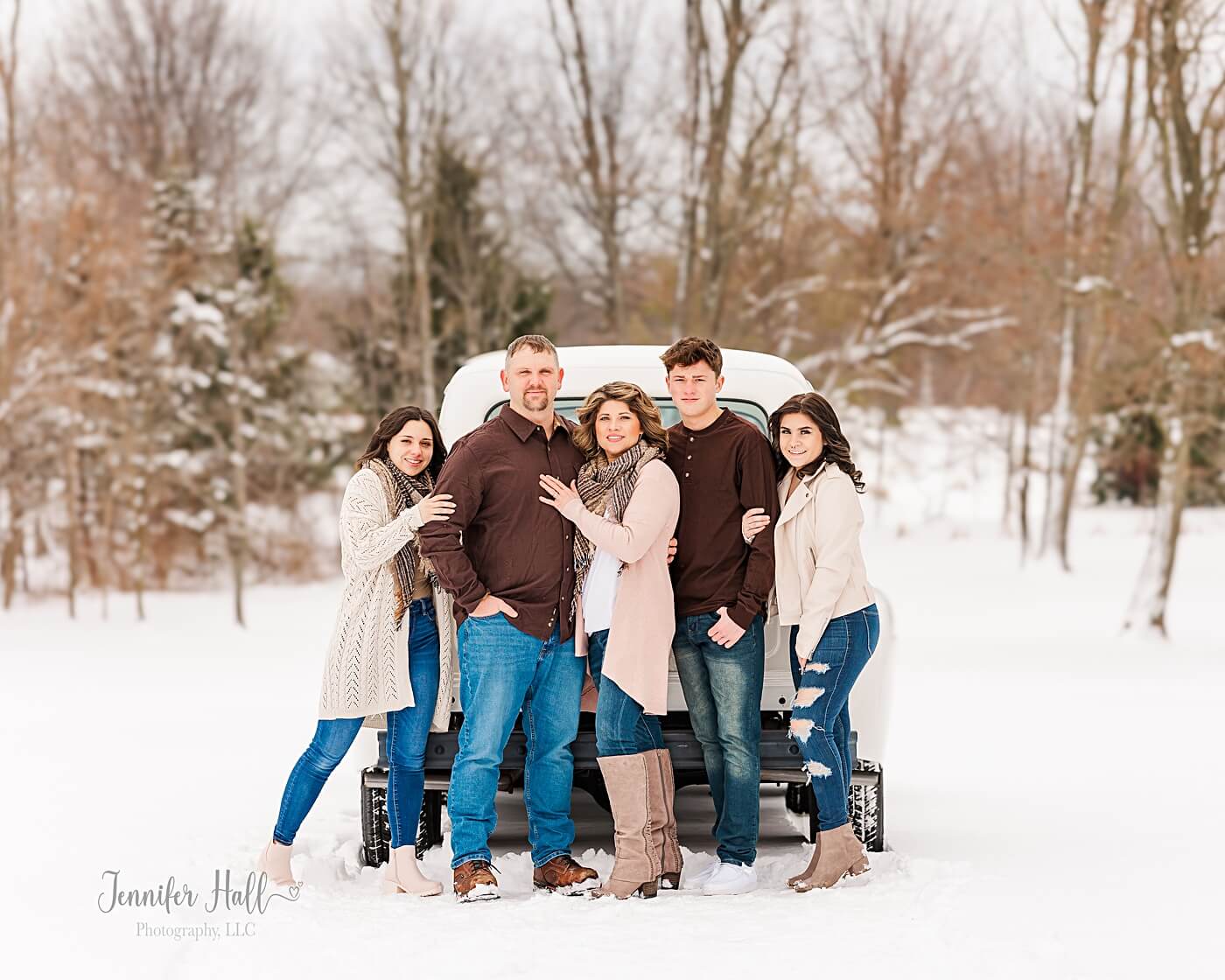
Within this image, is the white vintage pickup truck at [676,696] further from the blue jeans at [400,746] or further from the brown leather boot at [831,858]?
the brown leather boot at [831,858]

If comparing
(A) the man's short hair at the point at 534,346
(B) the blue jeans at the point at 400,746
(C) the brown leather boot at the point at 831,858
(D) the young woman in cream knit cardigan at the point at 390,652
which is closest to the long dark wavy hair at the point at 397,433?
(D) the young woman in cream knit cardigan at the point at 390,652

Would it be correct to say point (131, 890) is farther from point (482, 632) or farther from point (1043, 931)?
point (1043, 931)

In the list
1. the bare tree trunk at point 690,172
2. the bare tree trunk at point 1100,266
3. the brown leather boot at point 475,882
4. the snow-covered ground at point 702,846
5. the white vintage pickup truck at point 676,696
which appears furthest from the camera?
the bare tree trunk at point 690,172

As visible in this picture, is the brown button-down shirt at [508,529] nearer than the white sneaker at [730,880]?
Yes

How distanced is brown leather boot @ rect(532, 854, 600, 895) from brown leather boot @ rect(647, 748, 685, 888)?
0.27m

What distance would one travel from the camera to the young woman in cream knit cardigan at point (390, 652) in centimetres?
496

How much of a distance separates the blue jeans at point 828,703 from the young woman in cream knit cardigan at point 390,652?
135cm

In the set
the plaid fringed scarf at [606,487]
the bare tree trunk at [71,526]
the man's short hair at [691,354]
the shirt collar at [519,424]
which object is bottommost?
the bare tree trunk at [71,526]

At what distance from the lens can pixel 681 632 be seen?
5.02 metres

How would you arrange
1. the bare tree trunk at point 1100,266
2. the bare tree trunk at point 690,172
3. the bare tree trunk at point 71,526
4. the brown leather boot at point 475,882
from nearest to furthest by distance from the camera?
the brown leather boot at point 475,882, the bare tree trunk at point 1100,266, the bare tree trunk at point 690,172, the bare tree trunk at point 71,526

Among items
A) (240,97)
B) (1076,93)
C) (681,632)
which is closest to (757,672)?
(681,632)

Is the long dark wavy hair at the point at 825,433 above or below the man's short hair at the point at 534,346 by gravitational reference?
below

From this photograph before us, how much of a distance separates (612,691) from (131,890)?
197 centimetres

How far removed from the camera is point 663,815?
16.3 feet
